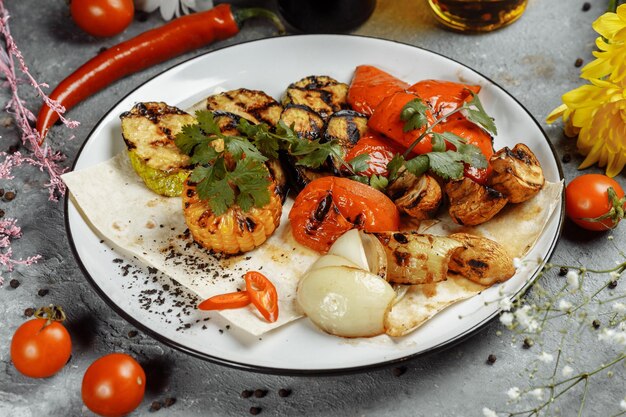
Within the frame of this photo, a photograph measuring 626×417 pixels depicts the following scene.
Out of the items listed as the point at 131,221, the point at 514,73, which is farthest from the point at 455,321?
the point at 514,73

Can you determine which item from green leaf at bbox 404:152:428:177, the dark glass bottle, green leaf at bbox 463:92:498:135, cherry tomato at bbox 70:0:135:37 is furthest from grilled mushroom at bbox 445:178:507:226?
cherry tomato at bbox 70:0:135:37

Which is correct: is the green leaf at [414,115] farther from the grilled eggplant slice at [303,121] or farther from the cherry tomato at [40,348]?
the cherry tomato at [40,348]

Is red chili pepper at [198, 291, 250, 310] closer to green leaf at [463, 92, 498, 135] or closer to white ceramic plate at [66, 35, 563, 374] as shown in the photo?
white ceramic plate at [66, 35, 563, 374]

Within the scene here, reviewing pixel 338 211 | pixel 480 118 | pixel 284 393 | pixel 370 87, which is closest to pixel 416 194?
pixel 338 211

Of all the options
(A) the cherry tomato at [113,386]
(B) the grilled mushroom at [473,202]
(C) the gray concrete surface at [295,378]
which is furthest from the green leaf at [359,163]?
(A) the cherry tomato at [113,386]

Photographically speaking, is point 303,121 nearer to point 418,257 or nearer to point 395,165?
point 395,165

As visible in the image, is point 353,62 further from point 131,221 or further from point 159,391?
point 159,391
